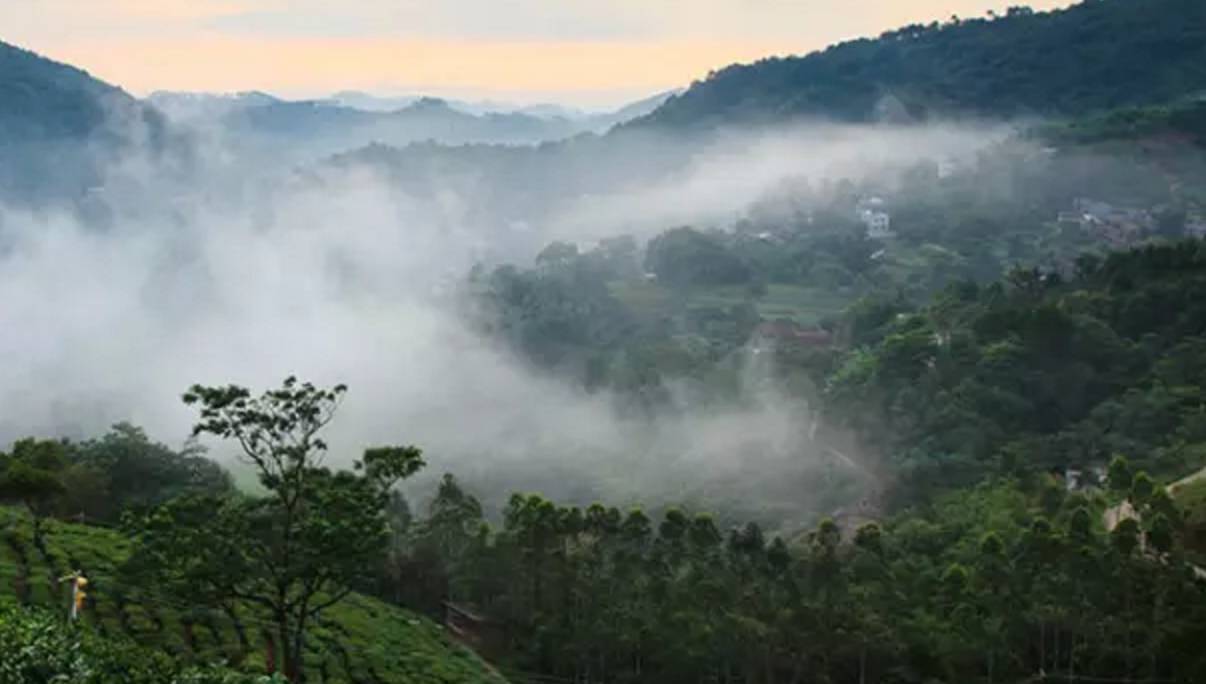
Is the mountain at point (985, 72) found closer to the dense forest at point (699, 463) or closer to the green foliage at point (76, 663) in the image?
the dense forest at point (699, 463)

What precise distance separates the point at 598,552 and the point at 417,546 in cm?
561

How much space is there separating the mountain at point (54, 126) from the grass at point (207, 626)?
10241cm

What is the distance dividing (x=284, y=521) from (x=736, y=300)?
5247 centimetres

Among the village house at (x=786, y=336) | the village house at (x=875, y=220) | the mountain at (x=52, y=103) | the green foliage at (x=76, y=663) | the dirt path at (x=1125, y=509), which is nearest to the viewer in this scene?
the green foliage at (x=76, y=663)

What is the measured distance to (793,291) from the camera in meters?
76.0

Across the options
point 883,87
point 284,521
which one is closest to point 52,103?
point 883,87

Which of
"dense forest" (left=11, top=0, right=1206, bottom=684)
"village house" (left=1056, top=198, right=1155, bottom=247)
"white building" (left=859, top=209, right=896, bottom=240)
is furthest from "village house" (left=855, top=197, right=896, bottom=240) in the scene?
"village house" (left=1056, top=198, right=1155, bottom=247)

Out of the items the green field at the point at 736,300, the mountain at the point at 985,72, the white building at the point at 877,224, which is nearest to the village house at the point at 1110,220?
the white building at the point at 877,224

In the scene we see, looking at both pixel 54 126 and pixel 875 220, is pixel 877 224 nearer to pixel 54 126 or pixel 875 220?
pixel 875 220

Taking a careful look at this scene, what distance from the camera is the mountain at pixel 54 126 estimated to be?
12031 cm

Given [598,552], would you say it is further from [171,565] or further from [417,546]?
[171,565]

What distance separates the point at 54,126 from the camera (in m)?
125

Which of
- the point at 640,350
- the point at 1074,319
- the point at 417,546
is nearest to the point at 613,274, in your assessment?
the point at 640,350

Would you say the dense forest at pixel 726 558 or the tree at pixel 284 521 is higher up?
the tree at pixel 284 521
